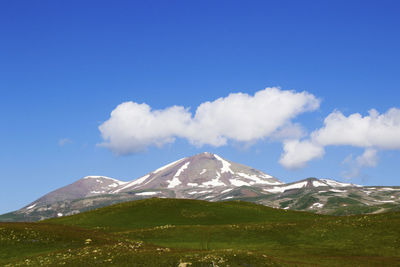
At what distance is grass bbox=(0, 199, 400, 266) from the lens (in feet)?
155

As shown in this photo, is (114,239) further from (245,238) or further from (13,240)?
(245,238)

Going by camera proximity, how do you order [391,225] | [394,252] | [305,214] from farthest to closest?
[305,214] < [391,225] < [394,252]

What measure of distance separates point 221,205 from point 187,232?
39649 mm

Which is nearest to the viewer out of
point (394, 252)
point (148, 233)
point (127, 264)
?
point (127, 264)

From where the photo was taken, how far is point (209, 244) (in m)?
65.8

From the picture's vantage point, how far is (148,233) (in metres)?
75.4

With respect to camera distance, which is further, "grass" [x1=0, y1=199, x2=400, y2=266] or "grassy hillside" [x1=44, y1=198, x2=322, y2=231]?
"grassy hillside" [x1=44, y1=198, x2=322, y2=231]

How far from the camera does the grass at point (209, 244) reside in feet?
155

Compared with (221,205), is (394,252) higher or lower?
lower

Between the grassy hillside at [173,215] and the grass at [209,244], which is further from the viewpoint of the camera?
the grassy hillside at [173,215]

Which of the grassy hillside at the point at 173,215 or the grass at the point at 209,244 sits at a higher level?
the grassy hillside at the point at 173,215

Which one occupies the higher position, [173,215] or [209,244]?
[173,215]

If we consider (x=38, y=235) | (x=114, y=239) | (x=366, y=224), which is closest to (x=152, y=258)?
(x=114, y=239)

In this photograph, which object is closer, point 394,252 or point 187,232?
point 394,252
